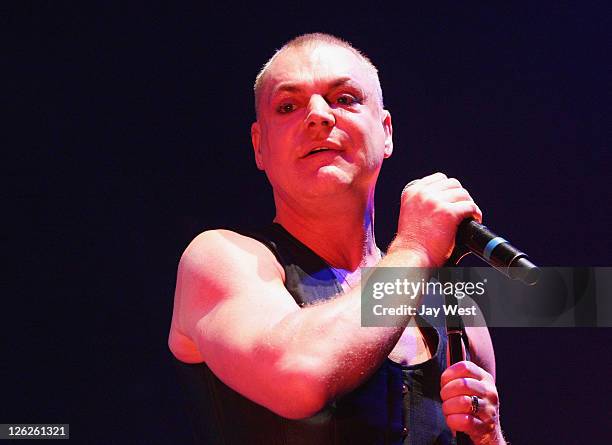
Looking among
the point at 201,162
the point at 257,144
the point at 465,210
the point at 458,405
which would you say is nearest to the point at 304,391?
the point at 458,405

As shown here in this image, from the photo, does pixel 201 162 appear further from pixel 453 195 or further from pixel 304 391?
pixel 304 391

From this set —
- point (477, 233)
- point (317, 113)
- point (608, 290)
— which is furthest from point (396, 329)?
point (608, 290)

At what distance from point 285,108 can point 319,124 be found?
154mm

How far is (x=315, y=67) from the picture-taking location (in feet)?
6.24

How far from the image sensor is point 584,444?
241cm

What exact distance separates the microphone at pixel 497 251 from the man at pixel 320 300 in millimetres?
25

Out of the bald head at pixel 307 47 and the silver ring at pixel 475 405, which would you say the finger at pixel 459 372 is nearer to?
the silver ring at pixel 475 405

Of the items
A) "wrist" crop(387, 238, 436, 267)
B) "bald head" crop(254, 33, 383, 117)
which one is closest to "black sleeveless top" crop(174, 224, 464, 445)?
"wrist" crop(387, 238, 436, 267)

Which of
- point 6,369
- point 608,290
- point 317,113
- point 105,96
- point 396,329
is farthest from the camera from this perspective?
point 105,96

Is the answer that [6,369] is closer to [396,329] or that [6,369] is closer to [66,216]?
[66,216]

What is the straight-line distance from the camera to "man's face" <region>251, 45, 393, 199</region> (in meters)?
1.79

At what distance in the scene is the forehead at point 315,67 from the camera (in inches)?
74.4

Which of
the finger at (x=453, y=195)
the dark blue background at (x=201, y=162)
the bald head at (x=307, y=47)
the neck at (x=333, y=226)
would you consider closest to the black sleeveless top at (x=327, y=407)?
the neck at (x=333, y=226)

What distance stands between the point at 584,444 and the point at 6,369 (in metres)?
1.73
